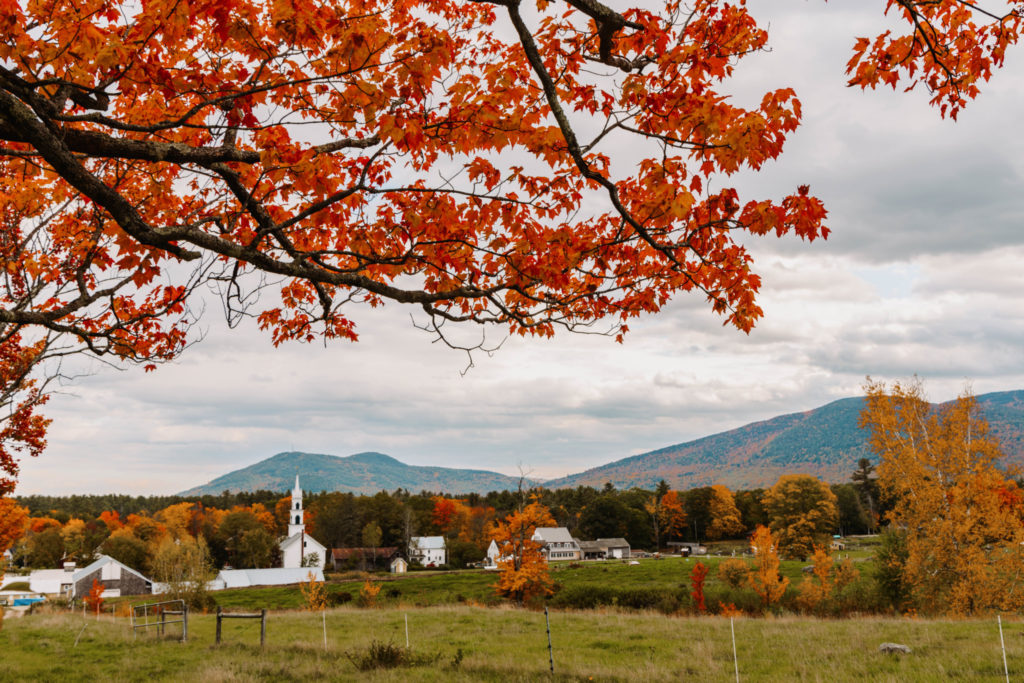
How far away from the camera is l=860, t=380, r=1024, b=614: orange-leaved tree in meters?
22.8

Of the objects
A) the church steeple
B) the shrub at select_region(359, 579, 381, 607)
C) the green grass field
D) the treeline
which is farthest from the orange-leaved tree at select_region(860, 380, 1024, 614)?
the church steeple

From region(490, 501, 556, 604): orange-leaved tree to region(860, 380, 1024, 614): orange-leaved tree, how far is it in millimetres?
16315

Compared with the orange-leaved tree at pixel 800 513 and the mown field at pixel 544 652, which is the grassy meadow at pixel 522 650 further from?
the orange-leaved tree at pixel 800 513

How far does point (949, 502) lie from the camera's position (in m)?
24.9

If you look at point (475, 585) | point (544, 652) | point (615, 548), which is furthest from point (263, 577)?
point (544, 652)

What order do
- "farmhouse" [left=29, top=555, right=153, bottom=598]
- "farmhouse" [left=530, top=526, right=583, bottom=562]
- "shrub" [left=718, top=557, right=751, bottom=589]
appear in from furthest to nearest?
"farmhouse" [left=530, top=526, right=583, bottom=562]
"farmhouse" [left=29, top=555, right=153, bottom=598]
"shrub" [left=718, top=557, right=751, bottom=589]

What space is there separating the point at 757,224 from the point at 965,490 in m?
26.1

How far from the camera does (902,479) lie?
86.4 ft

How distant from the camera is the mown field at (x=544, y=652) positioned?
12.2 m

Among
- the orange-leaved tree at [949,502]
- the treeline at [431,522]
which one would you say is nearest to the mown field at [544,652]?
the orange-leaved tree at [949,502]

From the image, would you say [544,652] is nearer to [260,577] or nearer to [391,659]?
[391,659]

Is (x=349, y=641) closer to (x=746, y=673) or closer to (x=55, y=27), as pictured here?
(x=746, y=673)

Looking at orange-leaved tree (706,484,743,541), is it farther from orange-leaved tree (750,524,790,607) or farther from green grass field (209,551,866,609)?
orange-leaved tree (750,524,790,607)

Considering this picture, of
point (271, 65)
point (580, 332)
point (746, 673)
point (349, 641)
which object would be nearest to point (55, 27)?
point (271, 65)
